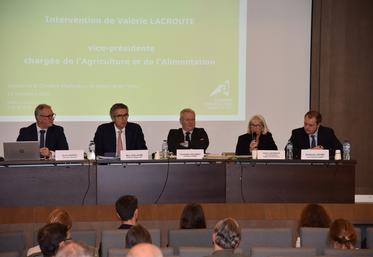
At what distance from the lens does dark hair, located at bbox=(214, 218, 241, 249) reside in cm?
412

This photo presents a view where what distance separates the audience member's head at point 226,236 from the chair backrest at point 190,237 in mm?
870

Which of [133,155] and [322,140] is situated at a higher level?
[322,140]

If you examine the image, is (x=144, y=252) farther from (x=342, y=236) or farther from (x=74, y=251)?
(x=342, y=236)

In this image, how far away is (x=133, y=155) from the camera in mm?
7352

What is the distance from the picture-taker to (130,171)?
741cm

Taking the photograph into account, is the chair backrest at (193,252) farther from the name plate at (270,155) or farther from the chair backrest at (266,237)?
the name plate at (270,155)

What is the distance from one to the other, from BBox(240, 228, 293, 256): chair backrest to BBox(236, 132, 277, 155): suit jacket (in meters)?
2.91

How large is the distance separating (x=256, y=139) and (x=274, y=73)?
2.01 m

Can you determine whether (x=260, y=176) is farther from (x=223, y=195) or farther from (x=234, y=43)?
(x=234, y=43)

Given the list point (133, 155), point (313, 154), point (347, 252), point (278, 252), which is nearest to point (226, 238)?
point (278, 252)

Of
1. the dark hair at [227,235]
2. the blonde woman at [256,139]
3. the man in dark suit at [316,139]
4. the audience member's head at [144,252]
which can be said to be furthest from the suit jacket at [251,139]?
the audience member's head at [144,252]

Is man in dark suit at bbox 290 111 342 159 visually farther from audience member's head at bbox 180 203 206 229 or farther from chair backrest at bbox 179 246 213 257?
chair backrest at bbox 179 246 213 257

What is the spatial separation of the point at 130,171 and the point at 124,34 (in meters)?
2.53

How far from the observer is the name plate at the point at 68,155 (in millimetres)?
7195
